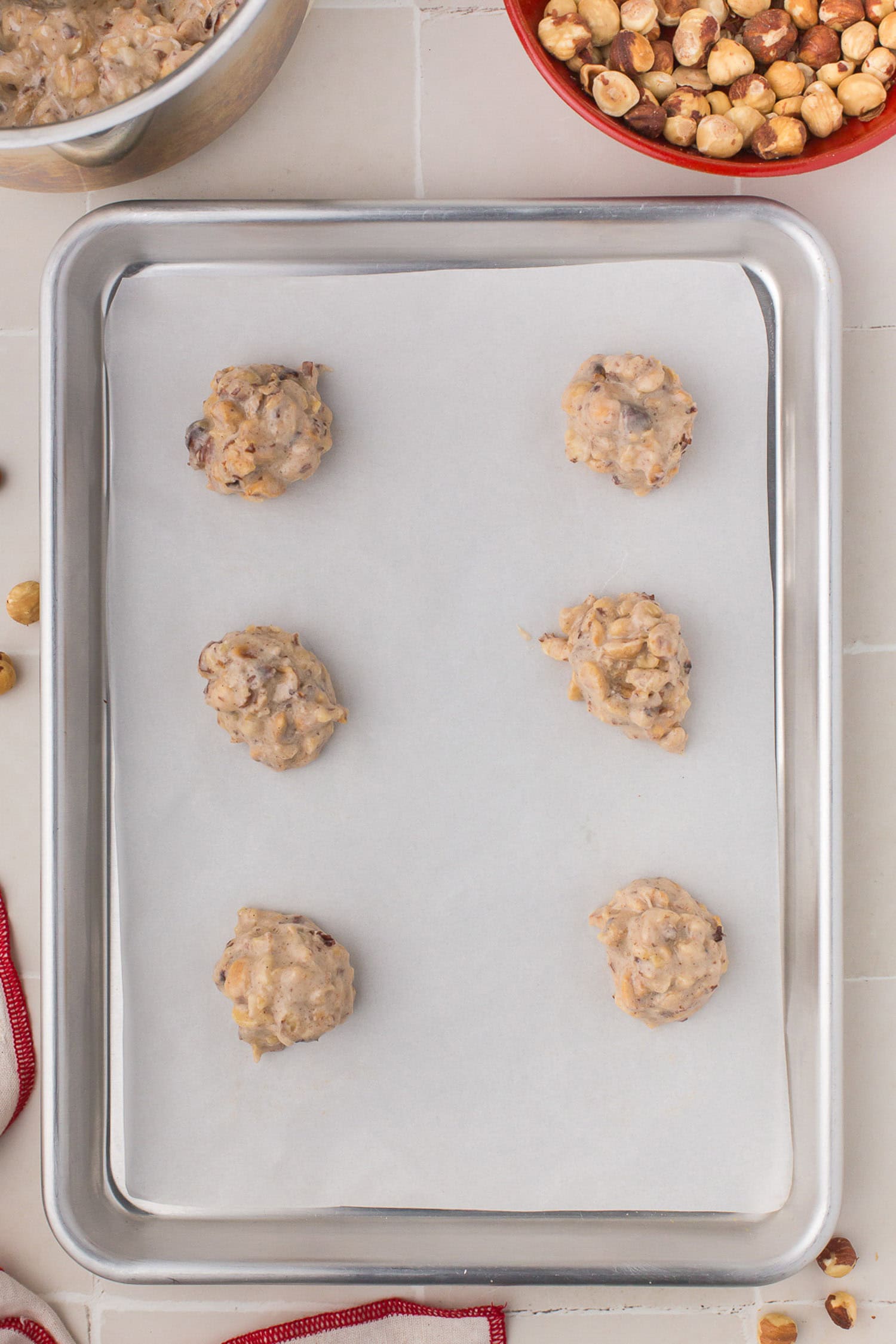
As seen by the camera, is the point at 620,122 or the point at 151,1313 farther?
the point at 151,1313

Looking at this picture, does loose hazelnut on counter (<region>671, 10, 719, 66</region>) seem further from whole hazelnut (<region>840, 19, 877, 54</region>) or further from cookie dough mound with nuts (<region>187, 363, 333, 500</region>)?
cookie dough mound with nuts (<region>187, 363, 333, 500</region>)

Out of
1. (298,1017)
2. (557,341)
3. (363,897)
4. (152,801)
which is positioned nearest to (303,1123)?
(298,1017)

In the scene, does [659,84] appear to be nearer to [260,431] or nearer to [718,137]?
[718,137]

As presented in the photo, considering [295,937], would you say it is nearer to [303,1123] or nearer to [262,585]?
[303,1123]

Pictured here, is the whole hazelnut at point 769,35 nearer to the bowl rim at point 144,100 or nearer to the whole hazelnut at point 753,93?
the whole hazelnut at point 753,93

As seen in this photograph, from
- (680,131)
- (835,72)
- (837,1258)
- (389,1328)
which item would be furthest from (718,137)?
(389,1328)
